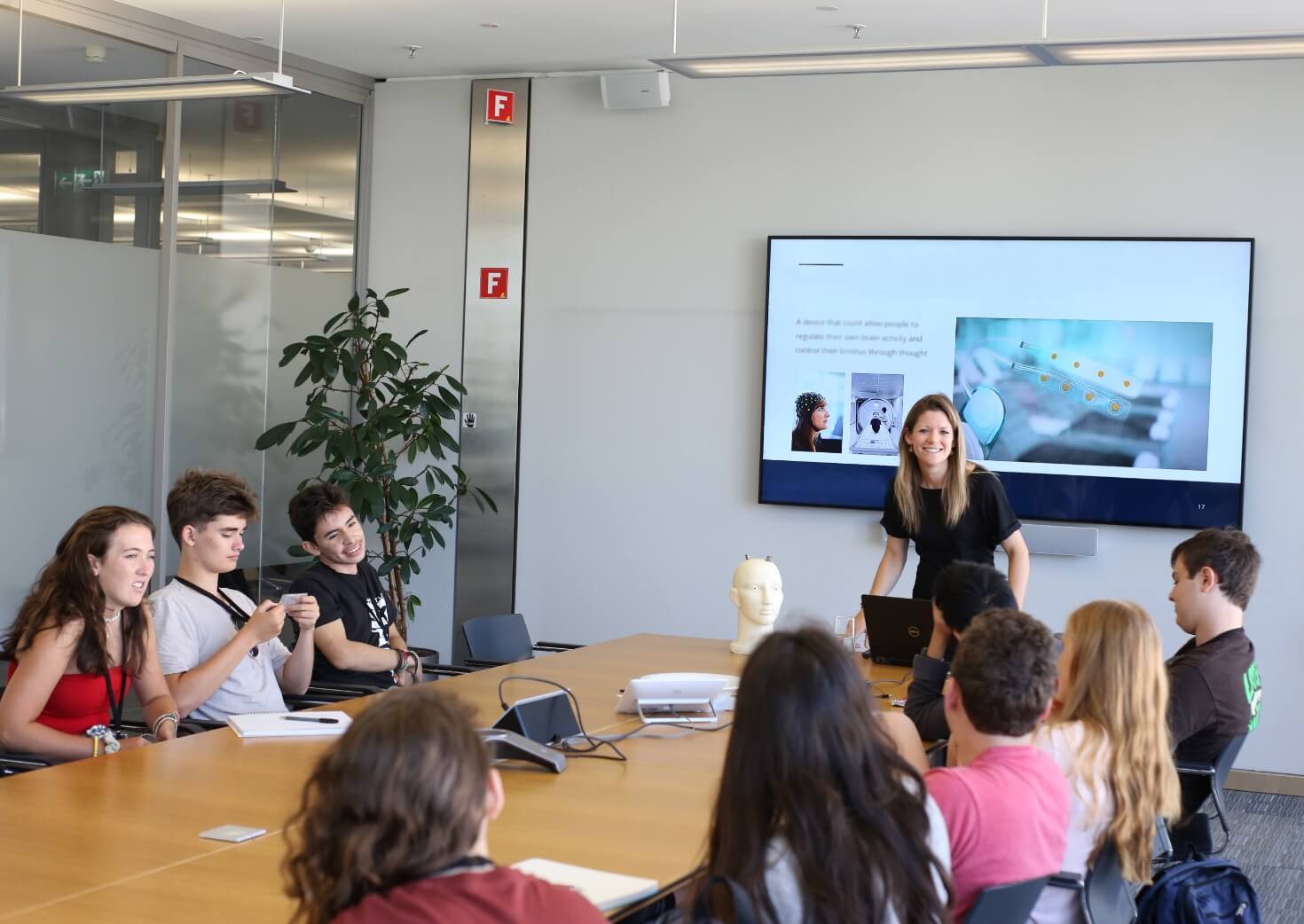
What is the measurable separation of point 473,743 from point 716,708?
8.31ft

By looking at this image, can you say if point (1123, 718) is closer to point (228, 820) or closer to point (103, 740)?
point (228, 820)

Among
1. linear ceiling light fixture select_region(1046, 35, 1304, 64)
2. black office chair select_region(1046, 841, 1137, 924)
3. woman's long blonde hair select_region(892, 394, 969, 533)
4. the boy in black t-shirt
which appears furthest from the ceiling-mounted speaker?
black office chair select_region(1046, 841, 1137, 924)

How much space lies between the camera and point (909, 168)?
270 inches

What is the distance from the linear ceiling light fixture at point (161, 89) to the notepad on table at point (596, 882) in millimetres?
→ 3206

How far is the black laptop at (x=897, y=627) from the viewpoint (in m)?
4.70

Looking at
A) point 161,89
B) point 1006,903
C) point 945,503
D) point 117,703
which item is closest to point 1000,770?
point 1006,903

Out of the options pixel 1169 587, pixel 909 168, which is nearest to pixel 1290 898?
pixel 1169 587

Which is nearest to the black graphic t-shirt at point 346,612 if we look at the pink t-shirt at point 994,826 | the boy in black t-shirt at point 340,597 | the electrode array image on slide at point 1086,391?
the boy in black t-shirt at point 340,597

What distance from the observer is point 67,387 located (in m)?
6.19

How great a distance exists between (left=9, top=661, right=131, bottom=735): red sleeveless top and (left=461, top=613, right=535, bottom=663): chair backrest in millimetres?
1601

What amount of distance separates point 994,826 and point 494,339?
18.5 ft

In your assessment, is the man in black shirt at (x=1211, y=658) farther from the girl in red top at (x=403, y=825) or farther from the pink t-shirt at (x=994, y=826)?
the girl in red top at (x=403, y=825)

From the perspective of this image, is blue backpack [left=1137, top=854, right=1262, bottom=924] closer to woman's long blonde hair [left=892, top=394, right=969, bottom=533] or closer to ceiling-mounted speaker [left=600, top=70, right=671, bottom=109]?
woman's long blonde hair [left=892, top=394, right=969, bottom=533]

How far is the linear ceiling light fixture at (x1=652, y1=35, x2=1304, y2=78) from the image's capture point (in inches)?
174
